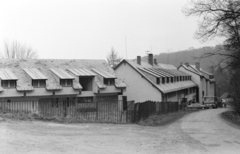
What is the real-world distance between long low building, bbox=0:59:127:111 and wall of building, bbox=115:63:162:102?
2061 millimetres

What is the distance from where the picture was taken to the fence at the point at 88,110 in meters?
17.2

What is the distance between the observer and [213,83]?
76562 millimetres

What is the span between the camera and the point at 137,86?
38938 mm

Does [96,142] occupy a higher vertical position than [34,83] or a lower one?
lower

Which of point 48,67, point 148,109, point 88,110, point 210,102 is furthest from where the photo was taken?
point 210,102

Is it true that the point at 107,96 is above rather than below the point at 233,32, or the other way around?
below

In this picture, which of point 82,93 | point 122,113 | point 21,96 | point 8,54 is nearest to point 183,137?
point 122,113

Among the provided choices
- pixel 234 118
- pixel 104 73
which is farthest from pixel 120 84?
A: pixel 234 118

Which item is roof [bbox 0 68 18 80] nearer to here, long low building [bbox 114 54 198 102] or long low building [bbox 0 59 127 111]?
long low building [bbox 0 59 127 111]

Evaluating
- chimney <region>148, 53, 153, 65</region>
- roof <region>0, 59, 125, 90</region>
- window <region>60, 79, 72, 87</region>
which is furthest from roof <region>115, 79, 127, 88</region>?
chimney <region>148, 53, 153, 65</region>

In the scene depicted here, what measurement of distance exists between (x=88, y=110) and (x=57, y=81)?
1561cm

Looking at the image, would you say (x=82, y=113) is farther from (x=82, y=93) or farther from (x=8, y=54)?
(x=8, y=54)

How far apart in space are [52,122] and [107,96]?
21.1m

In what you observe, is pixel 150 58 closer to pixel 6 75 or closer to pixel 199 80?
pixel 199 80
